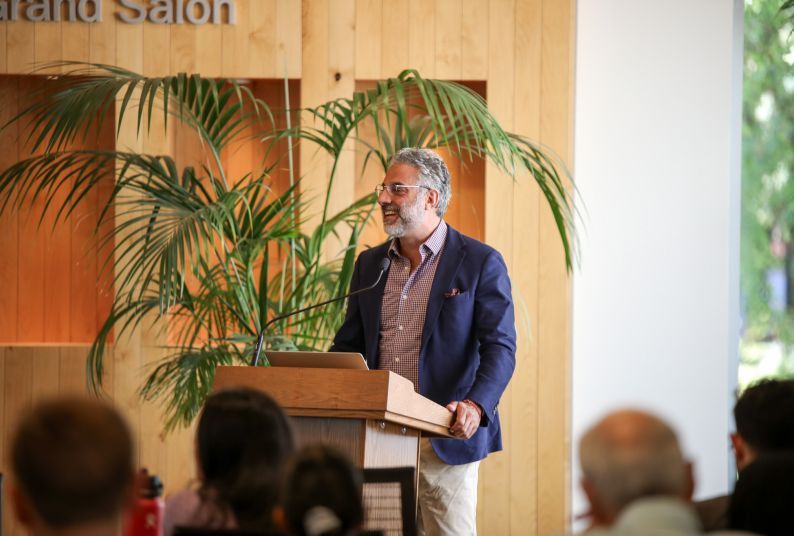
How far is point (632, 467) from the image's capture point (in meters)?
1.68

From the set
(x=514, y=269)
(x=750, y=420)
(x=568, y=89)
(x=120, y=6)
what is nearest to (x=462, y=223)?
(x=514, y=269)

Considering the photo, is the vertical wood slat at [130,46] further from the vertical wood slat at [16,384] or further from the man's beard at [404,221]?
the man's beard at [404,221]

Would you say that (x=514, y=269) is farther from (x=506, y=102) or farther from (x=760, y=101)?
(x=760, y=101)

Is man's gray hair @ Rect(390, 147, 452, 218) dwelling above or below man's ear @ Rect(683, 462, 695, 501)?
above

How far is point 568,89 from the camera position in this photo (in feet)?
17.1

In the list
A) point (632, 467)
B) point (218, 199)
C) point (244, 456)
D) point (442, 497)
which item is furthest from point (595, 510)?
point (218, 199)

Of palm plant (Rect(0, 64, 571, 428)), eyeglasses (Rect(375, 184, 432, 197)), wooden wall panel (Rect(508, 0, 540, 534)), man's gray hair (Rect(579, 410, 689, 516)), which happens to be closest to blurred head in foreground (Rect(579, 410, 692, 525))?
man's gray hair (Rect(579, 410, 689, 516))

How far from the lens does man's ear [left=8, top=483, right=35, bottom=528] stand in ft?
4.77

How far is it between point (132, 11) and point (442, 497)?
3.11m

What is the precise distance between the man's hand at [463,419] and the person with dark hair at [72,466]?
176 centimetres

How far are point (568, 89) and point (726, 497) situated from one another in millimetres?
3358

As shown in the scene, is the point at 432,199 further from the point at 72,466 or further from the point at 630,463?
the point at 72,466

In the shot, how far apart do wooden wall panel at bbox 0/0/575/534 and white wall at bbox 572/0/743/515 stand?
227mm

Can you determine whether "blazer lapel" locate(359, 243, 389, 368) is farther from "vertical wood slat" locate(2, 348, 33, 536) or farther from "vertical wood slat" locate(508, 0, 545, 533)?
"vertical wood slat" locate(2, 348, 33, 536)
